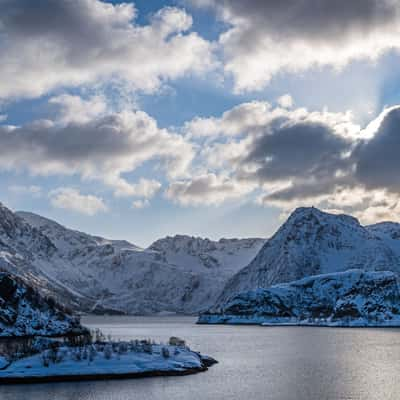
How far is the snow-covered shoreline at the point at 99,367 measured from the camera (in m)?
97.1

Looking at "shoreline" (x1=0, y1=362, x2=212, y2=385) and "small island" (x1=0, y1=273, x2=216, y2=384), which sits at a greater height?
"small island" (x1=0, y1=273, x2=216, y2=384)

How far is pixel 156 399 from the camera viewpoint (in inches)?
3258

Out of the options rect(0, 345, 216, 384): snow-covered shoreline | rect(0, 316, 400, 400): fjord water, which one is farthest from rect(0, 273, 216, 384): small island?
rect(0, 316, 400, 400): fjord water

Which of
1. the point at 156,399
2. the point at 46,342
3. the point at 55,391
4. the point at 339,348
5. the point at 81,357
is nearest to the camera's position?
the point at 156,399

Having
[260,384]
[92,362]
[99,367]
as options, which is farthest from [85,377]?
[260,384]

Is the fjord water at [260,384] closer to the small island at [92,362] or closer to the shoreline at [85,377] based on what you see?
the shoreline at [85,377]

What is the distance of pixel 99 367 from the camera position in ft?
330

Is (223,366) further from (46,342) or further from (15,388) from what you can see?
(15,388)

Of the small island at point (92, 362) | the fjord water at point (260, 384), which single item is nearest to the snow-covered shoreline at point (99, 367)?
the small island at point (92, 362)

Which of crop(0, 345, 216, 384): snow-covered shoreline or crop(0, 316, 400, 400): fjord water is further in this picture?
crop(0, 345, 216, 384): snow-covered shoreline

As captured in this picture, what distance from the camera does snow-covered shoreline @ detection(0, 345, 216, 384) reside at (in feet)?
319

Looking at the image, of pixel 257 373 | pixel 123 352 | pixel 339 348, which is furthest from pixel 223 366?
pixel 339 348

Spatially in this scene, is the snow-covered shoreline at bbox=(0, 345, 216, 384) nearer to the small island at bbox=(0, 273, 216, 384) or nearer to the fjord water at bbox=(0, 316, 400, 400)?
the small island at bbox=(0, 273, 216, 384)

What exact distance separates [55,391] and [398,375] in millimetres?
55437
